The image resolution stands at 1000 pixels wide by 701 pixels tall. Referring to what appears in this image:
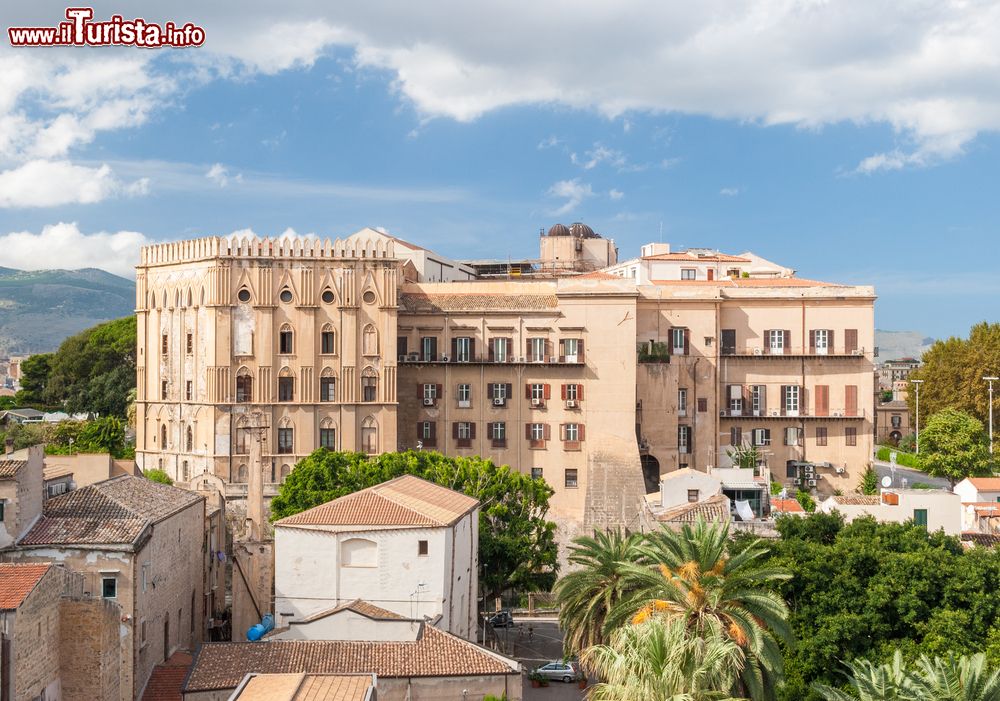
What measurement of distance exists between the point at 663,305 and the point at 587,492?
10.6 metres

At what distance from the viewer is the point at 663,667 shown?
19.7 m

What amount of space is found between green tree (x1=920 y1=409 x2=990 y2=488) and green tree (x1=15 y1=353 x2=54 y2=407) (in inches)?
Result: 2579

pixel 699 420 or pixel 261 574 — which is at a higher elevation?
pixel 699 420

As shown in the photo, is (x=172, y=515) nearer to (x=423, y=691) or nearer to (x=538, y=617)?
(x=423, y=691)

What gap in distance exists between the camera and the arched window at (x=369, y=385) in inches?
2172

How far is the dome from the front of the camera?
93688 millimetres

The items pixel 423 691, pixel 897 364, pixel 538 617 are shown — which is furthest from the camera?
pixel 897 364

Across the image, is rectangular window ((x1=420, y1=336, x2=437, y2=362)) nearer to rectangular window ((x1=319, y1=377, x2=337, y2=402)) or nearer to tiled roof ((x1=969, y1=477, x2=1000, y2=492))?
rectangular window ((x1=319, y1=377, x2=337, y2=402))

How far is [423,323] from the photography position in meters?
57.8

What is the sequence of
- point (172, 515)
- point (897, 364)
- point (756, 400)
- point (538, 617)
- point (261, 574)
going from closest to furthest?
point (172, 515), point (261, 574), point (538, 617), point (756, 400), point (897, 364)

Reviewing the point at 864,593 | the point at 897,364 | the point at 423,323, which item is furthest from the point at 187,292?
the point at 897,364

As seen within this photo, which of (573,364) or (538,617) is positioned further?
(573,364)

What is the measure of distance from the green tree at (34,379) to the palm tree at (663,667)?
79259 mm

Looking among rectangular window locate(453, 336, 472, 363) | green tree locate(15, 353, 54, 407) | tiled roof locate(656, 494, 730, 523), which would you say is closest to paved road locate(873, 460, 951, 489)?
rectangular window locate(453, 336, 472, 363)
